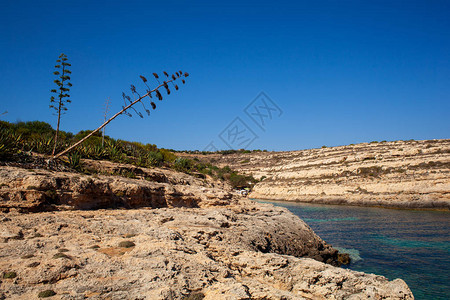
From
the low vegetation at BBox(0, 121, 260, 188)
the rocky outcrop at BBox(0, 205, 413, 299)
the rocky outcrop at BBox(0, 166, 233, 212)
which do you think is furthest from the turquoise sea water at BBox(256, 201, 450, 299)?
the low vegetation at BBox(0, 121, 260, 188)

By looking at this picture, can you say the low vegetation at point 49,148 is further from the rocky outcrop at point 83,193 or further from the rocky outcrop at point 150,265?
the rocky outcrop at point 150,265

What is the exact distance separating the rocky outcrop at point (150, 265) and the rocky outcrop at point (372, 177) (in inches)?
974

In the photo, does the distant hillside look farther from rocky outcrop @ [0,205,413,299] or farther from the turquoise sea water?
rocky outcrop @ [0,205,413,299]

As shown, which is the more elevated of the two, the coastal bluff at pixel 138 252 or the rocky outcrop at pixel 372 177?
the rocky outcrop at pixel 372 177

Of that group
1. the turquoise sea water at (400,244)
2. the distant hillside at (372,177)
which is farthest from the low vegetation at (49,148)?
the distant hillside at (372,177)

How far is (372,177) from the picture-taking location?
1243 inches

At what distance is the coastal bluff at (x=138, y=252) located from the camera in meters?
4.11

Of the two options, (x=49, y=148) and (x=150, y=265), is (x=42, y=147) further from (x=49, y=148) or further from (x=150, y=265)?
(x=150, y=265)

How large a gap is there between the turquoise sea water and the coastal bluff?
2.12 m

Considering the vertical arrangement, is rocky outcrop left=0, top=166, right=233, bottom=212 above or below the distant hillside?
below

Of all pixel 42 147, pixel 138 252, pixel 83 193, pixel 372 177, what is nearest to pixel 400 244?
pixel 138 252

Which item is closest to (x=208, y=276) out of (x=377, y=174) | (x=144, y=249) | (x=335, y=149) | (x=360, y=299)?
(x=144, y=249)

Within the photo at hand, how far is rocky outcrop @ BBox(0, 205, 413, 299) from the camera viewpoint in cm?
404

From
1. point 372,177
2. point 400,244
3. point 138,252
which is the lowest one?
point 400,244
